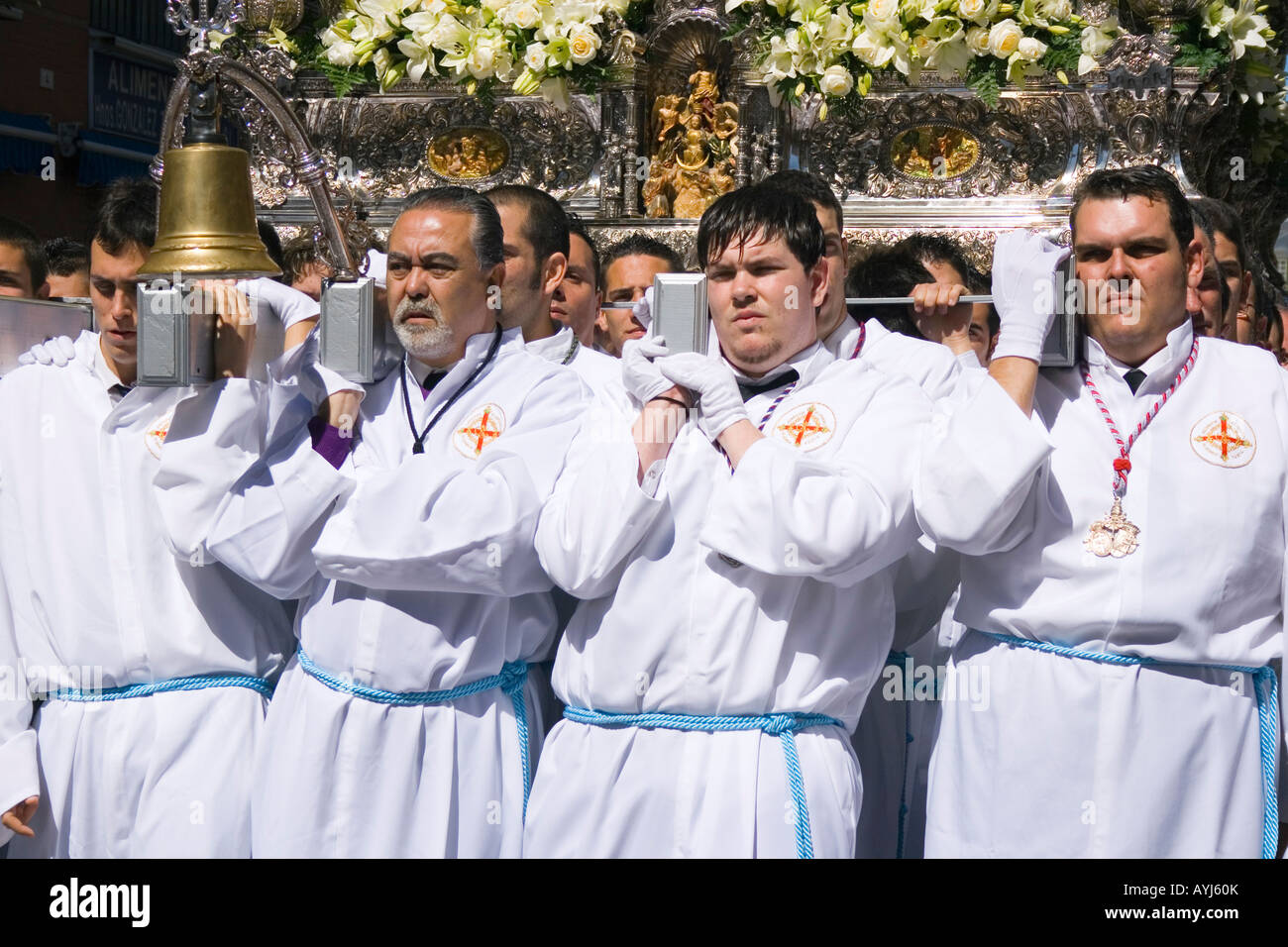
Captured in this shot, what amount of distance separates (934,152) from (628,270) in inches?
48.8

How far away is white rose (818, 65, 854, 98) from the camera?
18.4 feet

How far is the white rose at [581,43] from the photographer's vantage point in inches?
231

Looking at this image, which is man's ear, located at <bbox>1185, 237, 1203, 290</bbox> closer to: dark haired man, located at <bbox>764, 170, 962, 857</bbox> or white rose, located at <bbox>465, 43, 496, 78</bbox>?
dark haired man, located at <bbox>764, 170, 962, 857</bbox>

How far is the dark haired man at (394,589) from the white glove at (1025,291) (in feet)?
3.37

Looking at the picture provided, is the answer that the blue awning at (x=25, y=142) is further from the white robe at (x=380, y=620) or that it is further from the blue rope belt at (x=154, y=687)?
the white robe at (x=380, y=620)

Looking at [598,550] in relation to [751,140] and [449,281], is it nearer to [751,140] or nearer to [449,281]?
[449,281]

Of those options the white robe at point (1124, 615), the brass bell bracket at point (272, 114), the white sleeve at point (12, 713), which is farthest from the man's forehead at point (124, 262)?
the white robe at point (1124, 615)

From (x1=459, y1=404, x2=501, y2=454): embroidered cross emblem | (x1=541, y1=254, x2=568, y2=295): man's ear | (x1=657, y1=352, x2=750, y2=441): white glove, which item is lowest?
(x1=459, y1=404, x2=501, y2=454): embroidered cross emblem

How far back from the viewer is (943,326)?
Answer: 16.6ft

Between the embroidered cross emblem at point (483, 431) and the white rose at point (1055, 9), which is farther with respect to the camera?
the white rose at point (1055, 9)

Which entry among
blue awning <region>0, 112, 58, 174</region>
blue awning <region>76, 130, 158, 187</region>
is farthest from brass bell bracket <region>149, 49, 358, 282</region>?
blue awning <region>76, 130, 158, 187</region>

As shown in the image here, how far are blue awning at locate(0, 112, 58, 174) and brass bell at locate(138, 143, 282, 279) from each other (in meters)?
9.74

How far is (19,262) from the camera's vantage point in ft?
18.5

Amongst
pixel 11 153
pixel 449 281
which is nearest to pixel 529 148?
pixel 449 281
